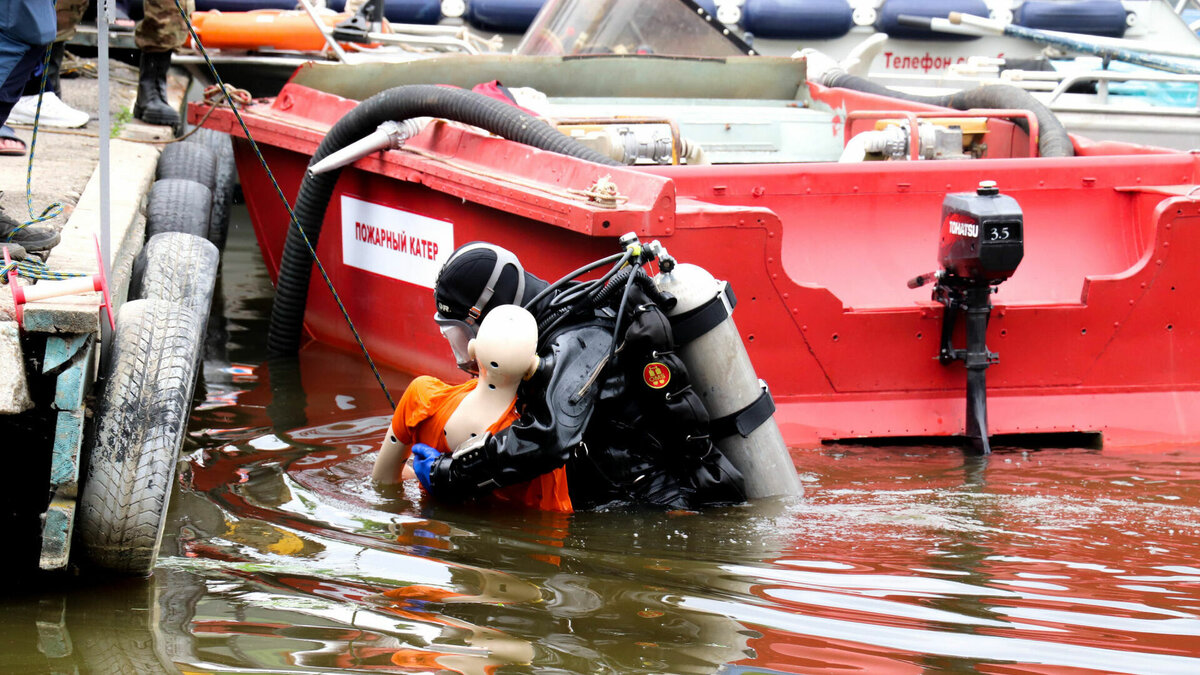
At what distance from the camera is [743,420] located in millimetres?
4156

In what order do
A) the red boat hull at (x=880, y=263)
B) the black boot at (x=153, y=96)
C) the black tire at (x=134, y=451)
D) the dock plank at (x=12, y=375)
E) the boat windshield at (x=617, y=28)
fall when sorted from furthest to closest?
1. the boat windshield at (x=617, y=28)
2. the black boot at (x=153, y=96)
3. the red boat hull at (x=880, y=263)
4. the black tire at (x=134, y=451)
5. the dock plank at (x=12, y=375)

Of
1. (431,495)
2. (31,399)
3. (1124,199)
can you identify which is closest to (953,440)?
(1124,199)

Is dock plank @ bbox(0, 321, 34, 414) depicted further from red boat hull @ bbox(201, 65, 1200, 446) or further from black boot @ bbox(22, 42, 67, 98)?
black boot @ bbox(22, 42, 67, 98)

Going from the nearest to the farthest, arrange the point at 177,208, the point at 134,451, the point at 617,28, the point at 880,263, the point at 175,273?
the point at 134,451 → the point at 175,273 → the point at 880,263 → the point at 177,208 → the point at 617,28

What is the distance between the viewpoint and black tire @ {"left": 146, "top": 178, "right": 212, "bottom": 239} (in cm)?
608

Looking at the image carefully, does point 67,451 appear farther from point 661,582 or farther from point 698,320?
point 698,320

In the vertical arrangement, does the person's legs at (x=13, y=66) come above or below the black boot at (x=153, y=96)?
above

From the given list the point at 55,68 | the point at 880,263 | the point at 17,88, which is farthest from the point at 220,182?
the point at 880,263

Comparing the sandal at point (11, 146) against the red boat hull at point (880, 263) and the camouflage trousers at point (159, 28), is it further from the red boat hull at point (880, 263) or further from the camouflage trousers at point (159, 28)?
the camouflage trousers at point (159, 28)

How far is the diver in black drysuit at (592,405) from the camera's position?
3760mm

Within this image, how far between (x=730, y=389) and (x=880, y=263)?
5.48ft

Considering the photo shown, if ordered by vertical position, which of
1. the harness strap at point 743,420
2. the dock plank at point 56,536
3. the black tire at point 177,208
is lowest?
the dock plank at point 56,536

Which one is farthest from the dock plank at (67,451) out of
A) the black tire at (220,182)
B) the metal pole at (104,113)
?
the black tire at (220,182)

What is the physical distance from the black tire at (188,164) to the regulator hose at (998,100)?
397 cm
